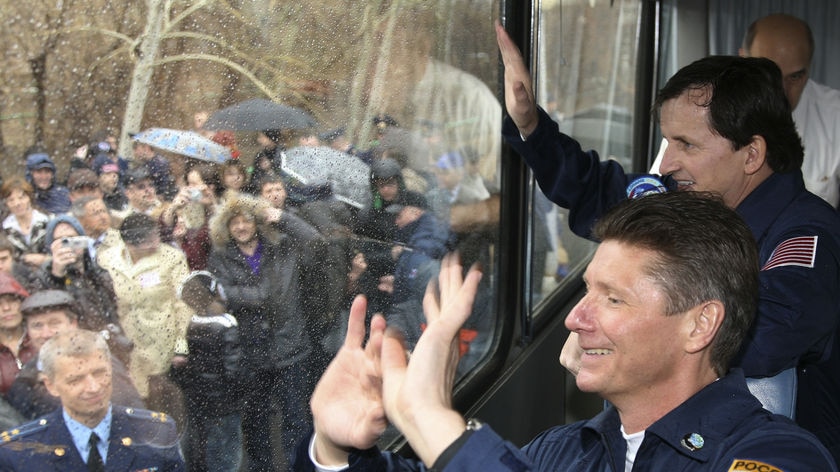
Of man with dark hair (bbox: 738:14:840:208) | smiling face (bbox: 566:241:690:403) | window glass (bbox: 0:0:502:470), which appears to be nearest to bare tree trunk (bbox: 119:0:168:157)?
window glass (bbox: 0:0:502:470)

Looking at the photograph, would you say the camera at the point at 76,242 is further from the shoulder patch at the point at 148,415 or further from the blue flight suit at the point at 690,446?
the blue flight suit at the point at 690,446

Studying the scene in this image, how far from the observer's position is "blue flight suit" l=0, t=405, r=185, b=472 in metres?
1.16

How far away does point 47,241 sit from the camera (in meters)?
1.15

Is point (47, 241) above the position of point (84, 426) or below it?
above

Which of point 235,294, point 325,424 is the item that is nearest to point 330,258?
point 235,294

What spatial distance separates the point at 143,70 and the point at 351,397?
21.7 inches

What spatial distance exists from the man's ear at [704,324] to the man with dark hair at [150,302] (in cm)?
76

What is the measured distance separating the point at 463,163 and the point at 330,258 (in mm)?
916

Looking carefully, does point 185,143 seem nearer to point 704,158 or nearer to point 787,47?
point 704,158

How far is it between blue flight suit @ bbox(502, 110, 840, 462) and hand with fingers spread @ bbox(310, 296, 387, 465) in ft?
2.68

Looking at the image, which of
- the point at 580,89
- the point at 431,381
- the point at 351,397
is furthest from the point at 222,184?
the point at 580,89

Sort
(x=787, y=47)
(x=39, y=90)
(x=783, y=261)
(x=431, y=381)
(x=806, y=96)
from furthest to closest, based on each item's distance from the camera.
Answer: (x=806, y=96), (x=787, y=47), (x=783, y=261), (x=39, y=90), (x=431, y=381)

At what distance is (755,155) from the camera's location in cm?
184

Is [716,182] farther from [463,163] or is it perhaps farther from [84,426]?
[84,426]
